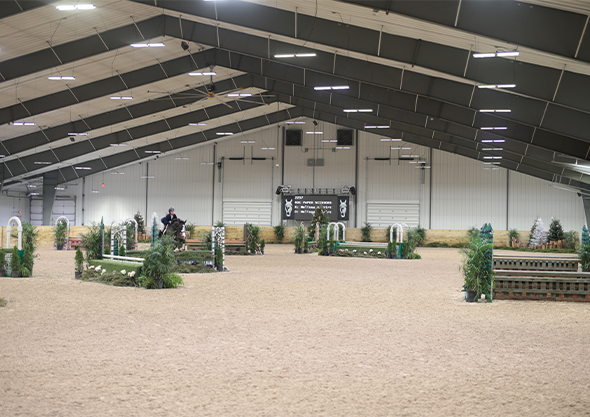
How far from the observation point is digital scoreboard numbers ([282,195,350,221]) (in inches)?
1444

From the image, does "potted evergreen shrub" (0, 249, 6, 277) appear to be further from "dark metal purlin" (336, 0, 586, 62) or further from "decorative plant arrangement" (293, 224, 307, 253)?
"decorative plant arrangement" (293, 224, 307, 253)

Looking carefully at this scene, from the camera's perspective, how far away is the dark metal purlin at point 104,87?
21359 mm

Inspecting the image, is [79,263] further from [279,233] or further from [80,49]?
[279,233]

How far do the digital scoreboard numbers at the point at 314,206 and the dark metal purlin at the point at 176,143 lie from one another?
5713mm

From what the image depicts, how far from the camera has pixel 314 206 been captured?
120 ft

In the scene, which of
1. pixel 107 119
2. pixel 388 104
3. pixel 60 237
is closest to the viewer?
pixel 388 104

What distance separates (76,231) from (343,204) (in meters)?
17.0

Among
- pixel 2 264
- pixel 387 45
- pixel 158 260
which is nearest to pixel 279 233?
pixel 387 45

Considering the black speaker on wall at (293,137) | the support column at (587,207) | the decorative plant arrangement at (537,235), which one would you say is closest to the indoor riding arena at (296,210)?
the decorative plant arrangement at (537,235)

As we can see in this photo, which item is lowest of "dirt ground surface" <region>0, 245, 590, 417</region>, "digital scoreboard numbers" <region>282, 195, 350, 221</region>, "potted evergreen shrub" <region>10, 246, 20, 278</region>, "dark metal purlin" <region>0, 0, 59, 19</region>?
"dirt ground surface" <region>0, 245, 590, 417</region>

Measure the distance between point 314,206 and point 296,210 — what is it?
4.47ft

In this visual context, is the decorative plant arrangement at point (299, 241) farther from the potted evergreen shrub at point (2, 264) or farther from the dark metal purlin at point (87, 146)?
the potted evergreen shrub at point (2, 264)

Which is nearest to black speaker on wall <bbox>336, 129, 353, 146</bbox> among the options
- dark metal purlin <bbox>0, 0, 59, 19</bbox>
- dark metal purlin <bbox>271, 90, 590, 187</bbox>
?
dark metal purlin <bbox>271, 90, 590, 187</bbox>

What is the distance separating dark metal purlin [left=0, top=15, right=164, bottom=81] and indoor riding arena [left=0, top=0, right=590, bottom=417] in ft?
0.23
